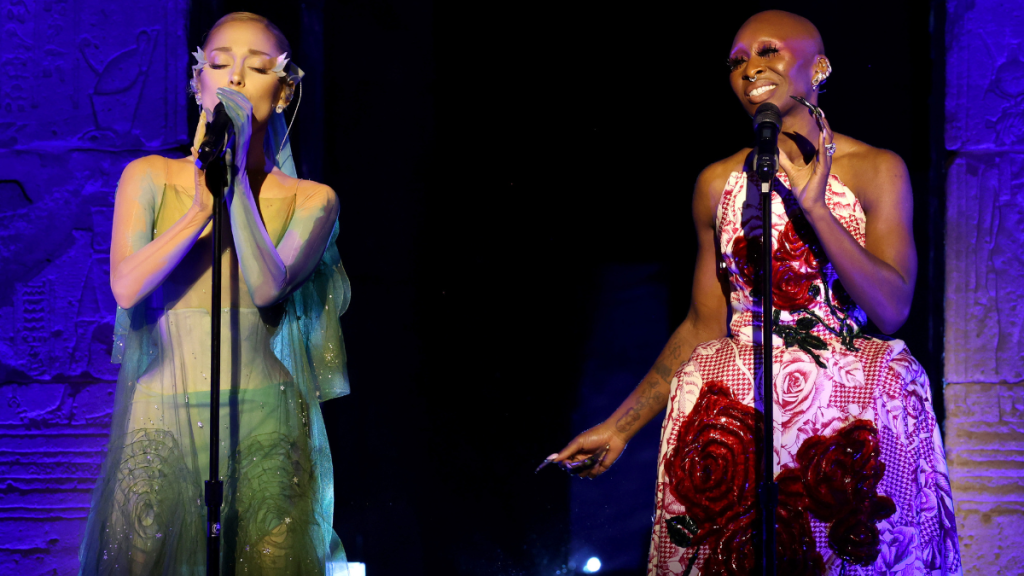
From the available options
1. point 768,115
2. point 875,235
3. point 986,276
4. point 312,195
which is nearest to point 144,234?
point 312,195

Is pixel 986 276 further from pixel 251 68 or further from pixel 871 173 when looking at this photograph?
pixel 251 68

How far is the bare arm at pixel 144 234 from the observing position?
216 cm

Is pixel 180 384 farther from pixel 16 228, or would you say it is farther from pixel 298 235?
pixel 16 228

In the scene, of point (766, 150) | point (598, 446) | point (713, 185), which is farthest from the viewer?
point (713, 185)

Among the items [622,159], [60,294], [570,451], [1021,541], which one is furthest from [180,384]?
[1021,541]

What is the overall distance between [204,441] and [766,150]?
58.8 inches

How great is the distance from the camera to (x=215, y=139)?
78.4 inches

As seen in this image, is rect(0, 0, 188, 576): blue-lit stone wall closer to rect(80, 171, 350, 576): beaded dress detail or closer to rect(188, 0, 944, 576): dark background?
rect(188, 0, 944, 576): dark background

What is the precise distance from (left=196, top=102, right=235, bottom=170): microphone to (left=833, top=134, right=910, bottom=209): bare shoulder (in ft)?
4.93

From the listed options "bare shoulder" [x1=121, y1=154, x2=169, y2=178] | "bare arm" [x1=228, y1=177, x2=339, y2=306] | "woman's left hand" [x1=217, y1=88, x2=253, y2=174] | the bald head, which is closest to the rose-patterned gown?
the bald head

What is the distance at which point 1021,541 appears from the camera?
323 centimetres

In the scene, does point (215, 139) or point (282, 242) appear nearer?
point (215, 139)

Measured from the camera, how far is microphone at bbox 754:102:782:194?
71.2 inches

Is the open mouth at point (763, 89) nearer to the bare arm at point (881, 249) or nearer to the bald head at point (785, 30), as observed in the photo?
the bald head at point (785, 30)
